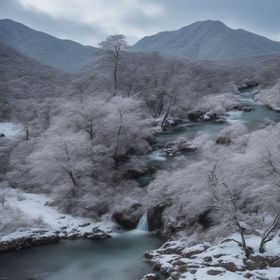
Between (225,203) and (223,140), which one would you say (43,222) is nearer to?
(225,203)

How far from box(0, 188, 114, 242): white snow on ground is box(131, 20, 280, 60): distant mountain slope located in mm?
125906

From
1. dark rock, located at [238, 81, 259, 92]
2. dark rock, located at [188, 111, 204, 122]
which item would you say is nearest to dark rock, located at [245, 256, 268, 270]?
dark rock, located at [188, 111, 204, 122]

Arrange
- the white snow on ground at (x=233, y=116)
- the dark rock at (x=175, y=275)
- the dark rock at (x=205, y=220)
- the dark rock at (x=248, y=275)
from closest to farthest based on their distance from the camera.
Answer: the dark rock at (x=248, y=275)
the dark rock at (x=175, y=275)
the dark rock at (x=205, y=220)
the white snow on ground at (x=233, y=116)

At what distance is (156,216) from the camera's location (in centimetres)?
2178

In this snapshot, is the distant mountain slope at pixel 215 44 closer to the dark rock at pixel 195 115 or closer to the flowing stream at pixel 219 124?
the dark rock at pixel 195 115

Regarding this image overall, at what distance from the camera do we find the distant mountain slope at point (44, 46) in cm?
12400

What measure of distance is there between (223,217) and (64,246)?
1012 centimetres

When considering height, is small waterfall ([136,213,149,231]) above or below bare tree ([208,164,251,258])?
below

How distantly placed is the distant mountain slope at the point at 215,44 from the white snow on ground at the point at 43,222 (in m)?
126

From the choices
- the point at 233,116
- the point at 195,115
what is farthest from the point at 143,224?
the point at 195,115

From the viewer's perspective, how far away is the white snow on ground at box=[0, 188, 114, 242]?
71.1 feet

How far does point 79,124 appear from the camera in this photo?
97.7ft

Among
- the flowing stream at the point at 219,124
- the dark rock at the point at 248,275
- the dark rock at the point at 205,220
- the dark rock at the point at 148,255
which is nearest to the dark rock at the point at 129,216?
the dark rock at the point at 148,255

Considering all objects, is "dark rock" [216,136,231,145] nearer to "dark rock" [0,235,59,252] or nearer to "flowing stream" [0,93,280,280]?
"flowing stream" [0,93,280,280]
